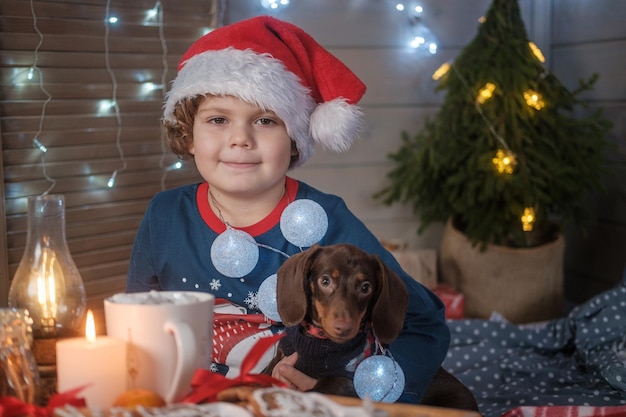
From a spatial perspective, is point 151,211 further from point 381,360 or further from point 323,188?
point 323,188

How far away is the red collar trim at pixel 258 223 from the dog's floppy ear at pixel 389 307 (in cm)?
28

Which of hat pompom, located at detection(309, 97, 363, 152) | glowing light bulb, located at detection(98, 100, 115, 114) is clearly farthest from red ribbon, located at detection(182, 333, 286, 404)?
glowing light bulb, located at detection(98, 100, 115, 114)

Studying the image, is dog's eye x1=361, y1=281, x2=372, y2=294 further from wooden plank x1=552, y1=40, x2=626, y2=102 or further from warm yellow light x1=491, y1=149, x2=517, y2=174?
wooden plank x1=552, y1=40, x2=626, y2=102

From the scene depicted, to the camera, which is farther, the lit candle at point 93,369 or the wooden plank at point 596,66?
the wooden plank at point 596,66

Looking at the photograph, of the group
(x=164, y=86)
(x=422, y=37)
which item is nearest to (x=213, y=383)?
(x=164, y=86)

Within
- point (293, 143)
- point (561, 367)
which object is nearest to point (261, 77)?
point (293, 143)

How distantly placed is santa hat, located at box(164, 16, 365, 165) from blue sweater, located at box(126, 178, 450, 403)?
12cm

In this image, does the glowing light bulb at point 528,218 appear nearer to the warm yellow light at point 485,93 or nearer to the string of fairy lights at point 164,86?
the string of fairy lights at point 164,86

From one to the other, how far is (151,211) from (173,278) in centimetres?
15

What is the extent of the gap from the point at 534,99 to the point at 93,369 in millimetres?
2321

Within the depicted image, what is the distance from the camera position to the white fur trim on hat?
4.17ft

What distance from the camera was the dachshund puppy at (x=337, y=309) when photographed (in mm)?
1057

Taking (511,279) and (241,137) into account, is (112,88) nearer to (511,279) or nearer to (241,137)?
(241,137)

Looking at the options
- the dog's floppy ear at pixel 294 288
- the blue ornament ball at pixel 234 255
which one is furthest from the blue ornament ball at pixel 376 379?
the blue ornament ball at pixel 234 255
